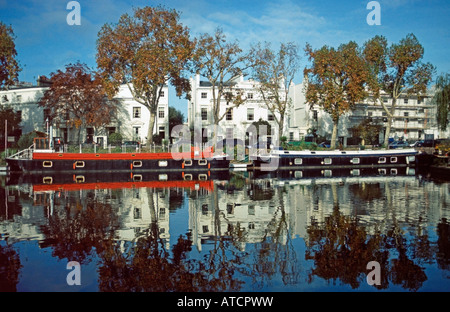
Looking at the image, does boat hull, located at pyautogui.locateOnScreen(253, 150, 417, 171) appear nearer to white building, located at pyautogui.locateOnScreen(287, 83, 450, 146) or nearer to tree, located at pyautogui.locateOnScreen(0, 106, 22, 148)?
white building, located at pyautogui.locateOnScreen(287, 83, 450, 146)

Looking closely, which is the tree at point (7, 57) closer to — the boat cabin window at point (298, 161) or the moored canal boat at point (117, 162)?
the moored canal boat at point (117, 162)

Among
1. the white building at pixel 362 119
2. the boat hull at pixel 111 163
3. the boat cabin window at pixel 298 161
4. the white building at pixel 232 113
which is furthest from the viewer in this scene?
the white building at pixel 362 119

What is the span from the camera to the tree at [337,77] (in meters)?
44.8

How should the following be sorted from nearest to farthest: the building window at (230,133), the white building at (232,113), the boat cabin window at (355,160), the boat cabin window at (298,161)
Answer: the boat cabin window at (298,161), the boat cabin window at (355,160), the white building at (232,113), the building window at (230,133)

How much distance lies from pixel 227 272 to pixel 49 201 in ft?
47.6

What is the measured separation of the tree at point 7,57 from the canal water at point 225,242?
85.3 ft

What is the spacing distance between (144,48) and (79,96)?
16.6 meters

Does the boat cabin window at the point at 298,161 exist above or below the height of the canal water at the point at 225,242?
above

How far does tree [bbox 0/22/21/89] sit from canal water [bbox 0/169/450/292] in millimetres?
25988

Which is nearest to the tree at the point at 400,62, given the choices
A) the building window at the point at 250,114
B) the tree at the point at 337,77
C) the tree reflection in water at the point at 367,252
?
the tree at the point at 337,77

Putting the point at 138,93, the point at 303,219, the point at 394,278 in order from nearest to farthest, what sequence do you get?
the point at 394,278
the point at 303,219
the point at 138,93

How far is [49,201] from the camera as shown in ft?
67.4

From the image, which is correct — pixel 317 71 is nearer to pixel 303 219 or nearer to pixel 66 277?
pixel 303 219
